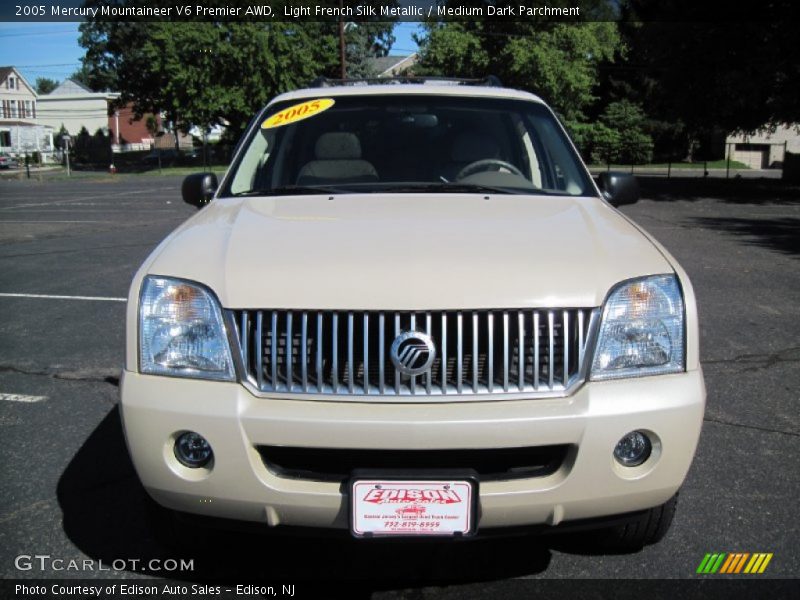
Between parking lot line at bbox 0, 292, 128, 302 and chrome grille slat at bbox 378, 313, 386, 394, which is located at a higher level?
chrome grille slat at bbox 378, 313, 386, 394

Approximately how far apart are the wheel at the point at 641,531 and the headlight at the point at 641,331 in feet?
1.79

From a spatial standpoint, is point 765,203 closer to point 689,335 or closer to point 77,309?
point 77,309

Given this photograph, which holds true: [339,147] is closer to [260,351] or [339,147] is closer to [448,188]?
[448,188]

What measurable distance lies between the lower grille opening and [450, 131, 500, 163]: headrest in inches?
81.4

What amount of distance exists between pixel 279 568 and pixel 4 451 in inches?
74.3

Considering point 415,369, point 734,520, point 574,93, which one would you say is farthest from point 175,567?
point 574,93

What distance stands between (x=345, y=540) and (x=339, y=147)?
2.21 m

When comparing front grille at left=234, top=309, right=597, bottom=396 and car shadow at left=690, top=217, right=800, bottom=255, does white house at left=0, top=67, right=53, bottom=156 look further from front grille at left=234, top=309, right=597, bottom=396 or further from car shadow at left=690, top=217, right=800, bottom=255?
front grille at left=234, top=309, right=597, bottom=396

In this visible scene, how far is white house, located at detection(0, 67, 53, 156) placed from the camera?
234 ft

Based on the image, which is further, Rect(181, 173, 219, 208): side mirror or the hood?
Rect(181, 173, 219, 208): side mirror

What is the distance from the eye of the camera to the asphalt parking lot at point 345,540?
2832mm

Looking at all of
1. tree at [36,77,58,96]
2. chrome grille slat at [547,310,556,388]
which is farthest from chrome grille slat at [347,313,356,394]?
tree at [36,77,58,96]

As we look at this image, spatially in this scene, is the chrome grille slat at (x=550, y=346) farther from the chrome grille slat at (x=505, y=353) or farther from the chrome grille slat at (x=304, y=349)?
the chrome grille slat at (x=304, y=349)

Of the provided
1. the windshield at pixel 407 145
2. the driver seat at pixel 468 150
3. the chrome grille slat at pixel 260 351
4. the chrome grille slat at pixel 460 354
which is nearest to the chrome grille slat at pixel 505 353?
the chrome grille slat at pixel 460 354
